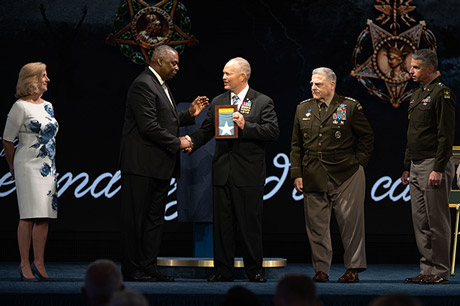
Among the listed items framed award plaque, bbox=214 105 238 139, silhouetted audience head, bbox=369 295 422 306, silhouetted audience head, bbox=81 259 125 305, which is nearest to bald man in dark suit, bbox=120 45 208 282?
framed award plaque, bbox=214 105 238 139

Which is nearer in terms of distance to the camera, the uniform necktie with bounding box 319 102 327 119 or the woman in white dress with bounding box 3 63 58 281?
the woman in white dress with bounding box 3 63 58 281

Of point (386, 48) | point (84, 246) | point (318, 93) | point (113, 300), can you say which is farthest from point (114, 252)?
point (113, 300)

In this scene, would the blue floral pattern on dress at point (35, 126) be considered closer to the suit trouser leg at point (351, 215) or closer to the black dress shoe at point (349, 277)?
the suit trouser leg at point (351, 215)

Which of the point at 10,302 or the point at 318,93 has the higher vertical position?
the point at 318,93

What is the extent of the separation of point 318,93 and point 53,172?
1992 millimetres

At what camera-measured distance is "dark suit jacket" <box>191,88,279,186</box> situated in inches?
204

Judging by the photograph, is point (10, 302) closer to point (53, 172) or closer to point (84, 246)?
point (53, 172)

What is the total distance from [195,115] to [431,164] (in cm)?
174

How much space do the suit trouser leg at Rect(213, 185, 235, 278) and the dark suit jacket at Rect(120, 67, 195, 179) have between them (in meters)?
0.39

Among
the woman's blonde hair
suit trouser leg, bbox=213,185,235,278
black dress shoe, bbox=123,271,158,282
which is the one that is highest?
the woman's blonde hair

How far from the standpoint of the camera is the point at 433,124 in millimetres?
5246

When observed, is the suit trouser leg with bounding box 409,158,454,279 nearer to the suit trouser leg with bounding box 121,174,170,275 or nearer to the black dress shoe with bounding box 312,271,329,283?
the black dress shoe with bounding box 312,271,329,283

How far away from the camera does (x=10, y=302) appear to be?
392cm

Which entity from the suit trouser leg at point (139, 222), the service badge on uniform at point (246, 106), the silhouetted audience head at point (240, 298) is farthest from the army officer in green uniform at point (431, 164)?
the silhouetted audience head at point (240, 298)
